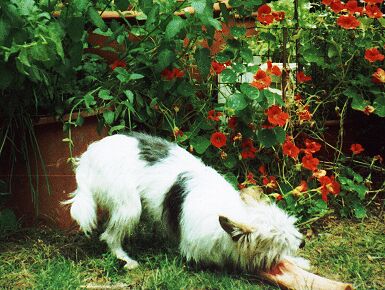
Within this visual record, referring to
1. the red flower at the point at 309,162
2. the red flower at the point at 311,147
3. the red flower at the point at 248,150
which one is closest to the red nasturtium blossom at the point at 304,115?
the red flower at the point at 311,147

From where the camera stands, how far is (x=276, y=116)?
144 inches

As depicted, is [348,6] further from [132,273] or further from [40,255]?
[40,255]

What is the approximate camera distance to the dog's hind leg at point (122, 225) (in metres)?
3.13

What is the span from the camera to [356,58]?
416 centimetres

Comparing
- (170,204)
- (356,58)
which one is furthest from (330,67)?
(170,204)

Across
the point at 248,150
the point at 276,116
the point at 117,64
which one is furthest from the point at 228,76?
the point at 117,64

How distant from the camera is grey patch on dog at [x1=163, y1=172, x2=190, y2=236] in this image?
122 inches

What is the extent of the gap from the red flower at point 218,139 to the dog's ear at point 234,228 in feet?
3.20

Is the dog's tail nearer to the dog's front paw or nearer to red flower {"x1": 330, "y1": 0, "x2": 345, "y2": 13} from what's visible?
the dog's front paw

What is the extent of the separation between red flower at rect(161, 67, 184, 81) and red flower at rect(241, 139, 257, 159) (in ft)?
2.02

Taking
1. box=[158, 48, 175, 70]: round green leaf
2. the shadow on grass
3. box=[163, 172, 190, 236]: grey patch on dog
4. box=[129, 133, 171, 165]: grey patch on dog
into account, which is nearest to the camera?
the shadow on grass

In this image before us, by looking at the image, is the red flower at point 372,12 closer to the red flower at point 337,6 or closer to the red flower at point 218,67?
the red flower at point 337,6

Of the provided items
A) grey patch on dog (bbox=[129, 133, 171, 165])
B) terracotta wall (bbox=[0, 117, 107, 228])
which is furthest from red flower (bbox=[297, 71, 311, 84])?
terracotta wall (bbox=[0, 117, 107, 228])

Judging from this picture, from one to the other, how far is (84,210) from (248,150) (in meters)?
1.21
